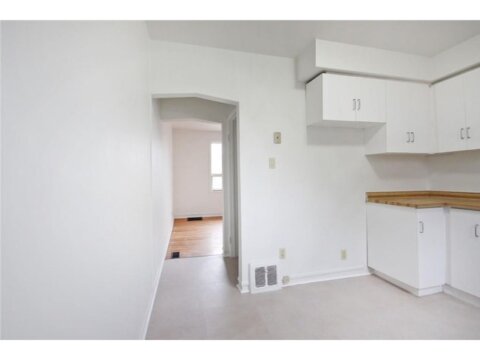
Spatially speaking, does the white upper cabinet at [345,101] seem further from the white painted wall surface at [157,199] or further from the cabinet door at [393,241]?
the white painted wall surface at [157,199]

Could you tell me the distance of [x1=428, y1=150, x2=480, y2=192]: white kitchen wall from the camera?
246 cm

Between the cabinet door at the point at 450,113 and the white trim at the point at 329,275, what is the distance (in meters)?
1.65

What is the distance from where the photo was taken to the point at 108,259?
3.24ft

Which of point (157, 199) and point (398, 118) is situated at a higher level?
point (398, 118)

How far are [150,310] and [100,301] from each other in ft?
4.19

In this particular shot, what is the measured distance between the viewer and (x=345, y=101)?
2.31 m

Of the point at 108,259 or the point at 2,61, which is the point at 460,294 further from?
the point at 2,61

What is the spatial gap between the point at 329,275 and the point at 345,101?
6.29ft

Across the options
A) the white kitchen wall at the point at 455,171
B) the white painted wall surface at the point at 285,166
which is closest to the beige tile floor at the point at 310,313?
the white painted wall surface at the point at 285,166

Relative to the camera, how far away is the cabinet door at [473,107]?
7.16 ft

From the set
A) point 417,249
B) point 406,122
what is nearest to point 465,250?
point 417,249

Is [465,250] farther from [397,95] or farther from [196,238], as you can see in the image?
[196,238]

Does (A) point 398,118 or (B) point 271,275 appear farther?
(A) point 398,118

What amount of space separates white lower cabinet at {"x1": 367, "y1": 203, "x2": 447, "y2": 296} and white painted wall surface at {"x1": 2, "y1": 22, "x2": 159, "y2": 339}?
8.07 ft
